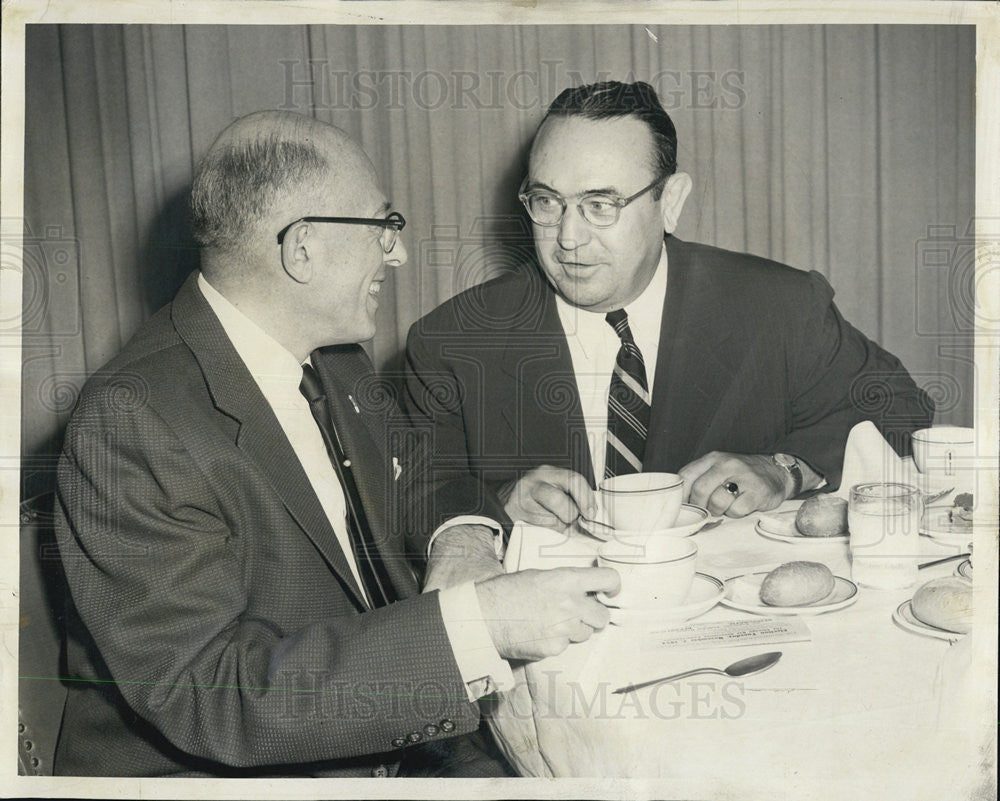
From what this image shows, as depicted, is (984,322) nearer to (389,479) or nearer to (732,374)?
(732,374)

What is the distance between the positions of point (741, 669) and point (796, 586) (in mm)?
140

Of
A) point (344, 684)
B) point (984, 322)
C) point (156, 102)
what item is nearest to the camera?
point (344, 684)

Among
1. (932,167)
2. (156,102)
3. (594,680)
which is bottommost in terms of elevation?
(594,680)

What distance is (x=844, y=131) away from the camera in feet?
4.88

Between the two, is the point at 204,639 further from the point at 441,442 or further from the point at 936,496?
the point at 936,496

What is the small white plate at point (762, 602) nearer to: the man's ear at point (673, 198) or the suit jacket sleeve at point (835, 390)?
the suit jacket sleeve at point (835, 390)

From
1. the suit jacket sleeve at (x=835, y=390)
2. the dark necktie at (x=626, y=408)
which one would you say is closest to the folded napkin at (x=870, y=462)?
the suit jacket sleeve at (x=835, y=390)

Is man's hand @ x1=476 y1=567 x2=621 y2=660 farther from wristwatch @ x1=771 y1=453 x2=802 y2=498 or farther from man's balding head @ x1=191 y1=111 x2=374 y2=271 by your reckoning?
man's balding head @ x1=191 y1=111 x2=374 y2=271

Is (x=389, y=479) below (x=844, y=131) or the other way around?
below

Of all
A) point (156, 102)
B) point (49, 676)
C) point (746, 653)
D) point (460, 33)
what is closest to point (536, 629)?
point (746, 653)

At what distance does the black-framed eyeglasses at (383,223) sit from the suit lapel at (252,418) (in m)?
0.18

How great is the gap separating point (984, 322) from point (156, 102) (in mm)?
1507

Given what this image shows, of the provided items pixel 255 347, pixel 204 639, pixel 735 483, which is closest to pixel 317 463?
pixel 255 347

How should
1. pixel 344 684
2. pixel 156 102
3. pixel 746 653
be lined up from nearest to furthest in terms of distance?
1. pixel 746 653
2. pixel 344 684
3. pixel 156 102
